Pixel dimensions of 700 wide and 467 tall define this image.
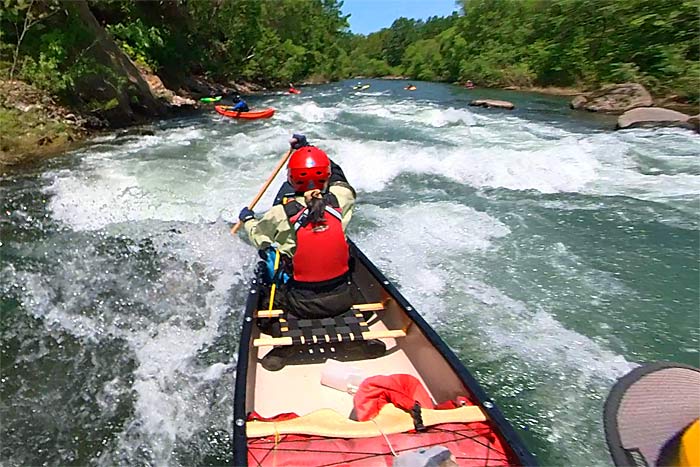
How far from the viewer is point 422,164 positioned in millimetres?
10250

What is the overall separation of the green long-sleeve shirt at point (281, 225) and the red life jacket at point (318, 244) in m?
0.06

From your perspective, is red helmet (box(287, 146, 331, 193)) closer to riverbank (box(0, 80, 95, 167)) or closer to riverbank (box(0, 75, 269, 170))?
riverbank (box(0, 75, 269, 170))

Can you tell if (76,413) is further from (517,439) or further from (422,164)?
(422,164)

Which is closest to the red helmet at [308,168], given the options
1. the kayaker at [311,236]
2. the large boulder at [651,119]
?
the kayaker at [311,236]

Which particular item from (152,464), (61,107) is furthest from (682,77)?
(152,464)

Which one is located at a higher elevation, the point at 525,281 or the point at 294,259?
the point at 294,259

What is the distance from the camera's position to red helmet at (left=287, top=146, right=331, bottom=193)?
3430 mm

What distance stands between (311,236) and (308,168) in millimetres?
466

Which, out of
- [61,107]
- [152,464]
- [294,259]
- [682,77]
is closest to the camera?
[152,464]

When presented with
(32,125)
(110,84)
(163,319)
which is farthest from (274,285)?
(110,84)

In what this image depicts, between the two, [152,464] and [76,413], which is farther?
[76,413]

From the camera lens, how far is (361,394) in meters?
2.94

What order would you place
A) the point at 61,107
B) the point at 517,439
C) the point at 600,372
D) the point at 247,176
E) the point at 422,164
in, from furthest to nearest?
1. the point at 61,107
2. the point at 422,164
3. the point at 247,176
4. the point at 600,372
5. the point at 517,439

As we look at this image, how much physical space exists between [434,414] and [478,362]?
5.75 feet
